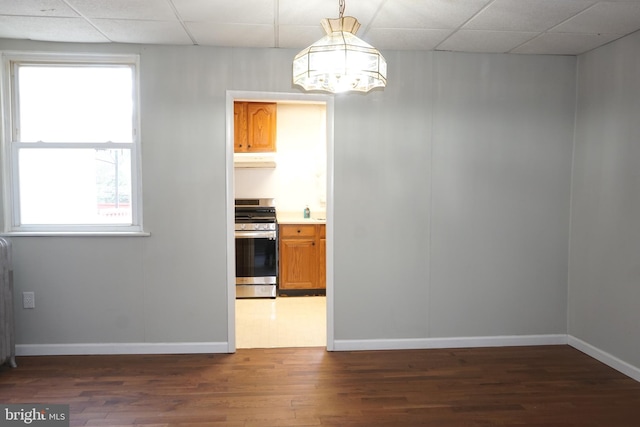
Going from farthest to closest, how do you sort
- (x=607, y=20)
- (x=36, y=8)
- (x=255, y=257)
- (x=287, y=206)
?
(x=287, y=206) → (x=255, y=257) → (x=607, y=20) → (x=36, y=8)

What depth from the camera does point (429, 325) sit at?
11.5 feet

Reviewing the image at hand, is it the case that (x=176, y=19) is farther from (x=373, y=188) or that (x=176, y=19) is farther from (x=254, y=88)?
(x=373, y=188)

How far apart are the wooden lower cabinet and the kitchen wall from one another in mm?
694

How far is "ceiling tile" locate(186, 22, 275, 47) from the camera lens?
286cm

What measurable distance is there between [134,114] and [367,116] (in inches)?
71.5

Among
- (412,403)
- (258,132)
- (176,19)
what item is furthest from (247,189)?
(412,403)

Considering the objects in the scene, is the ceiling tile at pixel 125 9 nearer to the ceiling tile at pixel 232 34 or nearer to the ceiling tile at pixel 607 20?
the ceiling tile at pixel 232 34

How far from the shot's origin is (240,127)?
529 cm

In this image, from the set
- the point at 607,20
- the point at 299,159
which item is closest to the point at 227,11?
the point at 607,20

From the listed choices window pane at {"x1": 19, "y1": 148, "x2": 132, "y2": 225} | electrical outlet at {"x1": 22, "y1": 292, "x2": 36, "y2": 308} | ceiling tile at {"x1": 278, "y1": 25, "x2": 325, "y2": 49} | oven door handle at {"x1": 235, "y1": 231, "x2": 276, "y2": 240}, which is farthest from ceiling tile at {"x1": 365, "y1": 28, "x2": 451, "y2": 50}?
electrical outlet at {"x1": 22, "y1": 292, "x2": 36, "y2": 308}

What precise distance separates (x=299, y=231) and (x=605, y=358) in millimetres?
3231

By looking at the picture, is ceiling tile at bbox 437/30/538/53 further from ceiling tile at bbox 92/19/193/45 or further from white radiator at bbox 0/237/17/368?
white radiator at bbox 0/237/17/368

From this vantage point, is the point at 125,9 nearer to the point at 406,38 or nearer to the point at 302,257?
the point at 406,38

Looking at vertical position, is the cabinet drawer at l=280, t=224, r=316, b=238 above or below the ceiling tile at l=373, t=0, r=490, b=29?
below
